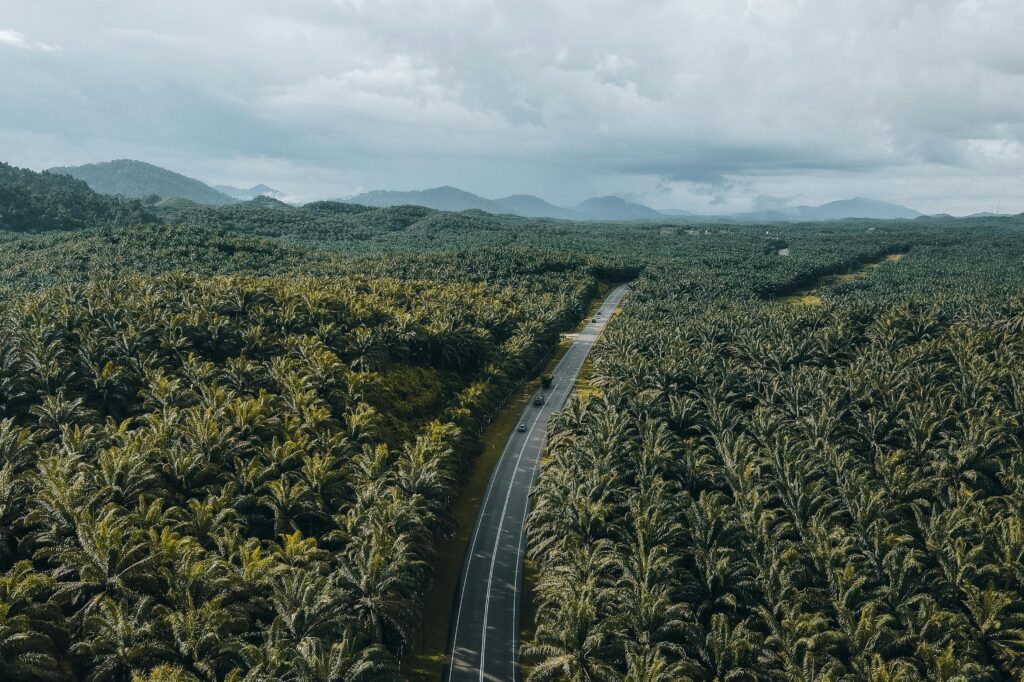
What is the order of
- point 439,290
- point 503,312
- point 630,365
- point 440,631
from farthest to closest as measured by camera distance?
point 439,290 < point 503,312 < point 630,365 < point 440,631

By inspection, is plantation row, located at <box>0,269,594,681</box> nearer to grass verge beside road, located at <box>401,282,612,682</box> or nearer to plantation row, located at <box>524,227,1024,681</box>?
grass verge beside road, located at <box>401,282,612,682</box>

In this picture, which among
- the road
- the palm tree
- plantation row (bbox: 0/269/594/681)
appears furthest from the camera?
the road

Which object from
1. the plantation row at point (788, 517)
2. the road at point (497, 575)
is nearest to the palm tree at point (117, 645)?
the road at point (497, 575)

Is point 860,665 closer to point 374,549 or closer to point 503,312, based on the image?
point 374,549

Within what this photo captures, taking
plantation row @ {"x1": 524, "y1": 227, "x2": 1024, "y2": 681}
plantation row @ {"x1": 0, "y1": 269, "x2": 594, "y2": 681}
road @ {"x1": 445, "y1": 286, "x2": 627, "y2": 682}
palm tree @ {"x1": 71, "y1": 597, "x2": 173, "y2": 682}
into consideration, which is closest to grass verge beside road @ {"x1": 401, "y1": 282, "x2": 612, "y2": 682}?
road @ {"x1": 445, "y1": 286, "x2": 627, "y2": 682}

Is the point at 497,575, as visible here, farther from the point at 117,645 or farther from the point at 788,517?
the point at 117,645

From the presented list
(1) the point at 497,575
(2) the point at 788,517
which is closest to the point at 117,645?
(1) the point at 497,575

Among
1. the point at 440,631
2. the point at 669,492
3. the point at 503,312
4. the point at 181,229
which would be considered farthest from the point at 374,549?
the point at 181,229
